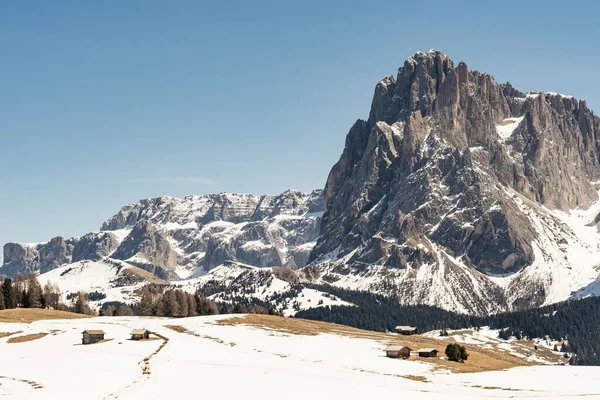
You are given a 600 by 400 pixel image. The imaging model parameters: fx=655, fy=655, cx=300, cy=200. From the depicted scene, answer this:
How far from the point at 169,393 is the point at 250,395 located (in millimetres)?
9126

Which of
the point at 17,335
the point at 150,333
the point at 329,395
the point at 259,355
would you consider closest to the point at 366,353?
the point at 259,355

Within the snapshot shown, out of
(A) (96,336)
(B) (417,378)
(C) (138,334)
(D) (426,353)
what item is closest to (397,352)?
(D) (426,353)

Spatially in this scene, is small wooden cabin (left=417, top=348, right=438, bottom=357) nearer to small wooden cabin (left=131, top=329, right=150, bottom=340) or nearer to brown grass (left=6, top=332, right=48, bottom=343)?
small wooden cabin (left=131, top=329, right=150, bottom=340)

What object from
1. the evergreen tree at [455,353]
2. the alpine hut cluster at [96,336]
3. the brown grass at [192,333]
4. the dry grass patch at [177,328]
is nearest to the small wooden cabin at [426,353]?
the evergreen tree at [455,353]

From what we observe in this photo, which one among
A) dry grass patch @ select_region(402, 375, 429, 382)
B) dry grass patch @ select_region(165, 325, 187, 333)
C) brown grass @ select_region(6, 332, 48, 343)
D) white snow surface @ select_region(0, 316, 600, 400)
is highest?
dry grass patch @ select_region(165, 325, 187, 333)

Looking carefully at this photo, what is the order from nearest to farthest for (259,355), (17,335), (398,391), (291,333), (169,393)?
(169,393)
(398,391)
(259,355)
(17,335)
(291,333)

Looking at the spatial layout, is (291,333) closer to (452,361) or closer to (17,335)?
(452,361)

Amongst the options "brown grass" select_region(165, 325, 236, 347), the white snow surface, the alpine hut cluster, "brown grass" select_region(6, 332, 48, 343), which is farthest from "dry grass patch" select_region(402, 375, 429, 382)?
"brown grass" select_region(6, 332, 48, 343)

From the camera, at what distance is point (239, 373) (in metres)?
93.4

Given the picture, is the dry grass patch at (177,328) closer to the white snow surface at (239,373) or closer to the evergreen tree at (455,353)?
the white snow surface at (239,373)

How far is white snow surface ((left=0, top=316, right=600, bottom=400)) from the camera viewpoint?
254ft

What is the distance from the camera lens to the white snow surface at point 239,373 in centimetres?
7738

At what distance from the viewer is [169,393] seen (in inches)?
2911

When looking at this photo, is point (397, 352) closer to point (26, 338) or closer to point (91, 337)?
point (91, 337)
